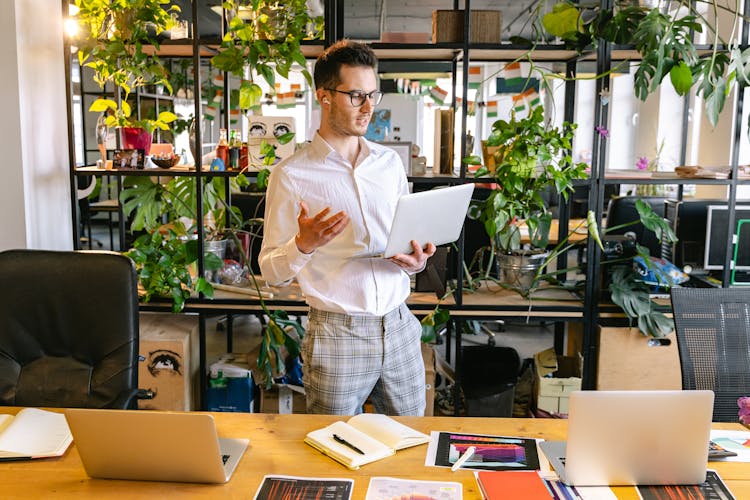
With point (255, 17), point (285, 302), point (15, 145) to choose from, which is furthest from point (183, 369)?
point (255, 17)

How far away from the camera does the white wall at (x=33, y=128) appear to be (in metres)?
3.19

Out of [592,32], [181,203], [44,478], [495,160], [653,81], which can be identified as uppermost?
[592,32]

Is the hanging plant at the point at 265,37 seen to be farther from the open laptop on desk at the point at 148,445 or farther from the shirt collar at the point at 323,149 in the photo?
the open laptop on desk at the point at 148,445

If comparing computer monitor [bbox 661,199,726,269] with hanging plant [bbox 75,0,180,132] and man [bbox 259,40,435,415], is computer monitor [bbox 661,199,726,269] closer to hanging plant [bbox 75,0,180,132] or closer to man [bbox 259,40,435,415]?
man [bbox 259,40,435,415]

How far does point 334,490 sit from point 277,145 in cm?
210

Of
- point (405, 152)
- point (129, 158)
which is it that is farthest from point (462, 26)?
point (129, 158)

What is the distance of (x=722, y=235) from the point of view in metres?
3.49

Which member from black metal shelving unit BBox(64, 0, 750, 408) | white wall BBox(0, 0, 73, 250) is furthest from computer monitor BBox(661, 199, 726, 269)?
white wall BBox(0, 0, 73, 250)

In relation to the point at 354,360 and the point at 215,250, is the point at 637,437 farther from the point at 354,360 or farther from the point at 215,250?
the point at 215,250

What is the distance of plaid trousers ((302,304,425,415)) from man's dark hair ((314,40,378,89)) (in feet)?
2.29

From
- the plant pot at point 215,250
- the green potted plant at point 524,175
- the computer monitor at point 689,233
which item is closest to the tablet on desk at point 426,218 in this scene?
the green potted plant at point 524,175

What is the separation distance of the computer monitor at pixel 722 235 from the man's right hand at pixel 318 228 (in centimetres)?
218

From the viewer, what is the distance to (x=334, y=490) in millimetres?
1622

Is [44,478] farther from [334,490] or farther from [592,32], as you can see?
[592,32]
